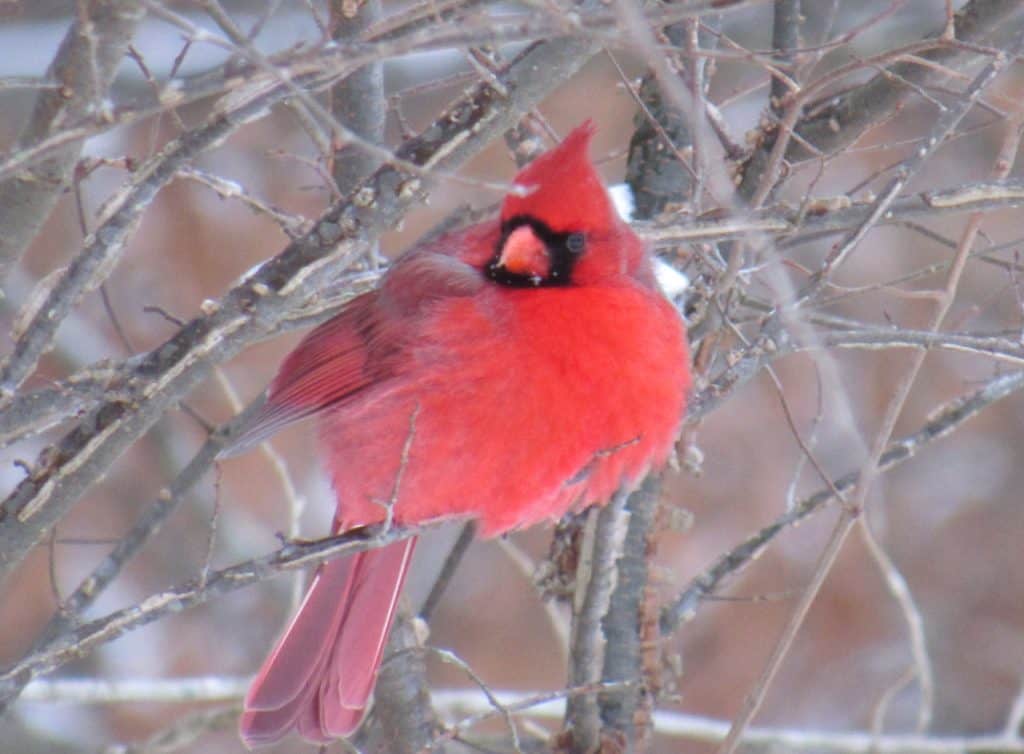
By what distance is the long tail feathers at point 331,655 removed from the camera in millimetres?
2961

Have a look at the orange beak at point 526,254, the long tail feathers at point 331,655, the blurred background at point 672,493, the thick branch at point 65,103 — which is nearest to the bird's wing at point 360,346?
the orange beak at point 526,254

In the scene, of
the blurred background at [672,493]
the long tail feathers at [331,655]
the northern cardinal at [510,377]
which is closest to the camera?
Result: the northern cardinal at [510,377]

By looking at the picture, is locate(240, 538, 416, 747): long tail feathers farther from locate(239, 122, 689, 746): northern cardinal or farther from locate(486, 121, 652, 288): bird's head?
locate(486, 121, 652, 288): bird's head

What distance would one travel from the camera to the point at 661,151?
10.5 feet

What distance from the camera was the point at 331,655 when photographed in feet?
9.93

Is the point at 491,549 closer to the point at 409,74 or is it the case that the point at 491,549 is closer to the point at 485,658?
the point at 485,658

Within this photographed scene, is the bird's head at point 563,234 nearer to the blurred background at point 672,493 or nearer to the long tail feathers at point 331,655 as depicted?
the long tail feathers at point 331,655

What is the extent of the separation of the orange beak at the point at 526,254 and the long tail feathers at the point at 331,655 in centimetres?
73

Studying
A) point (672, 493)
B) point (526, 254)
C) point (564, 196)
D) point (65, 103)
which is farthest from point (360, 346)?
point (672, 493)

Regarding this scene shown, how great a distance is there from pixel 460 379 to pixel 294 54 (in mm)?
911

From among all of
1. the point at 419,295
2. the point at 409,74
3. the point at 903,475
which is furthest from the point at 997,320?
the point at 419,295

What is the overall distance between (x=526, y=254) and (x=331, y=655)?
961 mm

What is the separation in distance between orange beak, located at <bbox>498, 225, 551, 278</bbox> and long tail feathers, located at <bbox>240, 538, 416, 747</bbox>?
0.73 meters

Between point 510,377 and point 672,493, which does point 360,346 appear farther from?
point 672,493
